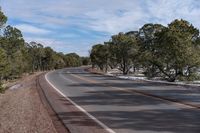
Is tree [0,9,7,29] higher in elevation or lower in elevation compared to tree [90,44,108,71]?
higher

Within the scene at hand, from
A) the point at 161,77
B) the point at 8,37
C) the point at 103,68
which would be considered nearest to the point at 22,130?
the point at 161,77

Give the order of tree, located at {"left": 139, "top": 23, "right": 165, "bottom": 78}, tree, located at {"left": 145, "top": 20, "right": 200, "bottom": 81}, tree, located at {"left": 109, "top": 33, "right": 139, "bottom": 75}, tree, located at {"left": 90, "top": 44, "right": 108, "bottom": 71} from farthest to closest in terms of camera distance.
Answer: tree, located at {"left": 90, "top": 44, "right": 108, "bottom": 71}, tree, located at {"left": 109, "top": 33, "right": 139, "bottom": 75}, tree, located at {"left": 139, "top": 23, "right": 165, "bottom": 78}, tree, located at {"left": 145, "top": 20, "right": 200, "bottom": 81}

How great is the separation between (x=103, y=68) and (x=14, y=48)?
29932mm

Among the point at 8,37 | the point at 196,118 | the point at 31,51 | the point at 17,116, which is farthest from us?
the point at 31,51

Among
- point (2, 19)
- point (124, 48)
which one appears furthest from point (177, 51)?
point (124, 48)

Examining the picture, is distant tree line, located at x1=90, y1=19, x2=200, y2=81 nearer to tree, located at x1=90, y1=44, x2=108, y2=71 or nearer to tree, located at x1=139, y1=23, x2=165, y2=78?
tree, located at x1=139, y1=23, x2=165, y2=78

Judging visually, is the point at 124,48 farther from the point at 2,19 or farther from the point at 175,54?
the point at 175,54

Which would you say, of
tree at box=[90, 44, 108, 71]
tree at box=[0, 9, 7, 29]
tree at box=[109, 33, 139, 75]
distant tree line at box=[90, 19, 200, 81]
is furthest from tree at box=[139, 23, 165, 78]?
tree at box=[90, 44, 108, 71]

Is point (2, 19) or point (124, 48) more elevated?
point (2, 19)

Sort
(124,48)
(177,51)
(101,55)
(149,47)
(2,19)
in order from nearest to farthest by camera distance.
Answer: (177,51) < (2,19) < (149,47) < (124,48) < (101,55)

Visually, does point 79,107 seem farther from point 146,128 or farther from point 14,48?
point 14,48

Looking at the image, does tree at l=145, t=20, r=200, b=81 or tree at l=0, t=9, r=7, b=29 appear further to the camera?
tree at l=0, t=9, r=7, b=29

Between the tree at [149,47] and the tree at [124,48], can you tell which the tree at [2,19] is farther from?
the tree at [124,48]

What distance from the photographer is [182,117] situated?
14.3 m
